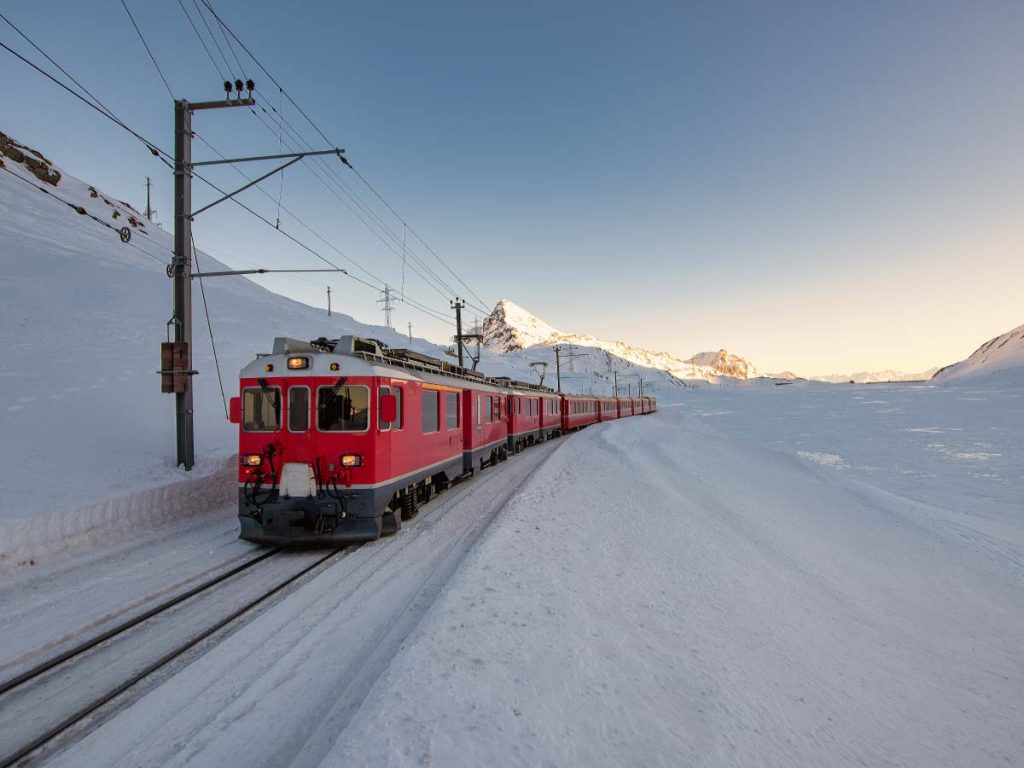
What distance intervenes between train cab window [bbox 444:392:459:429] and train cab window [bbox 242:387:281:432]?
4.53 m

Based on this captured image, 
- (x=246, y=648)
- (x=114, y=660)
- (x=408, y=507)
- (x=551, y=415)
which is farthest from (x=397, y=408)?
(x=551, y=415)

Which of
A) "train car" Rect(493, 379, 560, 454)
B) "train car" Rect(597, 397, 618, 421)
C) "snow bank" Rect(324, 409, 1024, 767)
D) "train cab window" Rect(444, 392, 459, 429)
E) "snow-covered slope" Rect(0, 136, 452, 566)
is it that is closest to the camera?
Result: "snow bank" Rect(324, 409, 1024, 767)

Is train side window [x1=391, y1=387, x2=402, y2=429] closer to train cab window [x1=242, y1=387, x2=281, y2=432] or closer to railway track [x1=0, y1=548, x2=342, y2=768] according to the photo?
train cab window [x1=242, y1=387, x2=281, y2=432]

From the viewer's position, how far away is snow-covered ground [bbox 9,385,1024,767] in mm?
3510

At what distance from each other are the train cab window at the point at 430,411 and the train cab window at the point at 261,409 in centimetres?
314

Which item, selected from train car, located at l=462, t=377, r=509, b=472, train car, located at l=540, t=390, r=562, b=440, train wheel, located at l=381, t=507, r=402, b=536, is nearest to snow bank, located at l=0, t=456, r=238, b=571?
train wheel, located at l=381, t=507, r=402, b=536

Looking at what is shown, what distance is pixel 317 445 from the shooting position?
27.9 feet

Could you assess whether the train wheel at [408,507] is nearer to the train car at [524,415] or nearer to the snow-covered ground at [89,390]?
the snow-covered ground at [89,390]

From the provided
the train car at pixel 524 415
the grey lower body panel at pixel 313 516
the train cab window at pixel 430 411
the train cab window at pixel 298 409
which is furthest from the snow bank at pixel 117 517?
the train car at pixel 524 415

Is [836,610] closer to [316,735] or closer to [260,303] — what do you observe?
[316,735]

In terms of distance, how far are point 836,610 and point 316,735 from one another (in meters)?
7.54

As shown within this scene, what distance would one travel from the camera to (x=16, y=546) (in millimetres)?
7555

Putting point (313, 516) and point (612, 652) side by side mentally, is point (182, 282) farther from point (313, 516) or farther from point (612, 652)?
point (612, 652)

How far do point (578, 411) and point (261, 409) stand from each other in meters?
30.6
